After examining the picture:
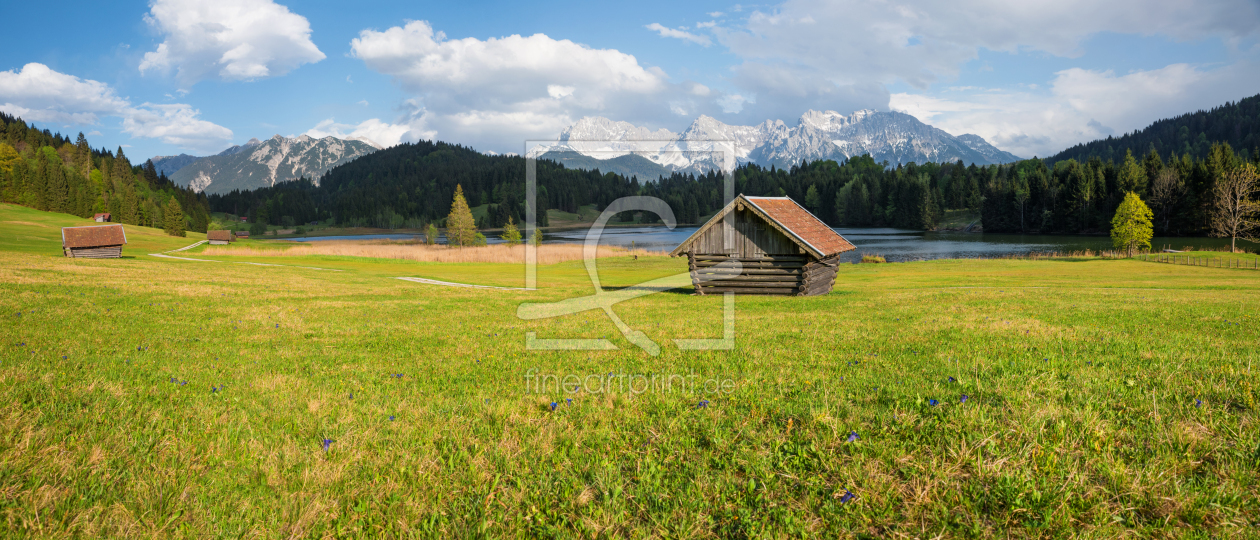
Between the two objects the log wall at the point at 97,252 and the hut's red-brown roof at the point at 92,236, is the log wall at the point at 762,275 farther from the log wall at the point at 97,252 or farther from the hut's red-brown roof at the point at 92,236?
the log wall at the point at 97,252

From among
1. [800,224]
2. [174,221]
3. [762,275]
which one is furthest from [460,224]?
[800,224]

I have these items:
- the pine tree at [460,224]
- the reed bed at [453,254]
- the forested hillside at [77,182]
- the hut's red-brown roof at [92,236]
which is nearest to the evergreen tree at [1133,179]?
the reed bed at [453,254]

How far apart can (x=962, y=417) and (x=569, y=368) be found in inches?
223

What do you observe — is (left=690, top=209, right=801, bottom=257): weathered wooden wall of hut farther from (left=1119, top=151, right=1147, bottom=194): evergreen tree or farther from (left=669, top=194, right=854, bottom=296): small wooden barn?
(left=1119, top=151, right=1147, bottom=194): evergreen tree

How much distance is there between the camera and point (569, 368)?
9109 millimetres

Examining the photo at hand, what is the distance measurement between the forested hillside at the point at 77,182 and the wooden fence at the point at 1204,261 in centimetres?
18748

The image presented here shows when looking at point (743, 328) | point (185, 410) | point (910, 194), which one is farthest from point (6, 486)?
point (910, 194)

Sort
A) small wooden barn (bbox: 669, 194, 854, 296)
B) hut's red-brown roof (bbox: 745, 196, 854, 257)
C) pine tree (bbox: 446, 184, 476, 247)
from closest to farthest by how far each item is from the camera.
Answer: hut's red-brown roof (bbox: 745, 196, 854, 257) < small wooden barn (bbox: 669, 194, 854, 296) < pine tree (bbox: 446, 184, 476, 247)

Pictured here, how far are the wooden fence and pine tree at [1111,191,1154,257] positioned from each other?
11514 mm

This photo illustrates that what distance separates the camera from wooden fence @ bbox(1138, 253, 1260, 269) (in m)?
52.1

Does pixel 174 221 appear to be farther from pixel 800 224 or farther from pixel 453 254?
pixel 800 224

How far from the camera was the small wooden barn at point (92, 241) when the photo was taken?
5159 cm

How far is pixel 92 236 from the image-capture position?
52188 mm

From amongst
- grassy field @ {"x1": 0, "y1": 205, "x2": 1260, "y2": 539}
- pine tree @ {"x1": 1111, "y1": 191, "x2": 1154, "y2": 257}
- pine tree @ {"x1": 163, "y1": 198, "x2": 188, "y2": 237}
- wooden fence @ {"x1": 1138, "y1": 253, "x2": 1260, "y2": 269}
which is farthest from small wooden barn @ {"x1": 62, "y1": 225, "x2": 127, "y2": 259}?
pine tree @ {"x1": 1111, "y1": 191, "x2": 1154, "y2": 257}
